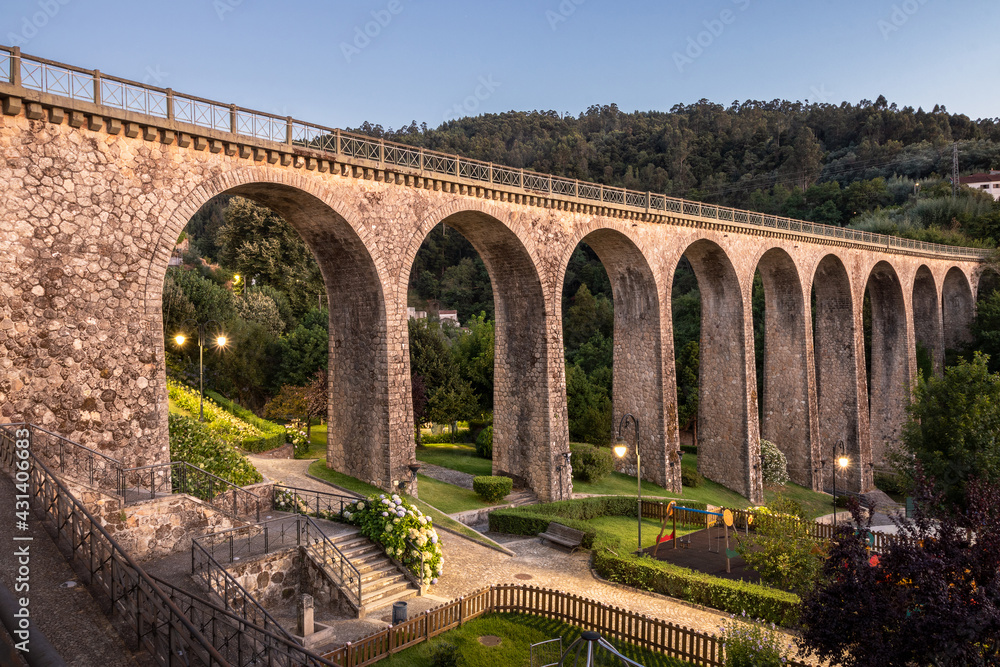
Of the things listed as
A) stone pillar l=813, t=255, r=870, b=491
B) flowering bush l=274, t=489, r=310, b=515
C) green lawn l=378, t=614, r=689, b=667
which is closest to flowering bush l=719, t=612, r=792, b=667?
green lawn l=378, t=614, r=689, b=667

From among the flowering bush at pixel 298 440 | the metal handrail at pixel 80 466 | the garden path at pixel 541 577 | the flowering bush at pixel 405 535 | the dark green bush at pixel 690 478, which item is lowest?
the dark green bush at pixel 690 478

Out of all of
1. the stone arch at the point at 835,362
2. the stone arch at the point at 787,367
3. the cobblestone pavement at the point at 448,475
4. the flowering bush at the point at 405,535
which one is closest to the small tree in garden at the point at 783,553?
the flowering bush at the point at 405,535

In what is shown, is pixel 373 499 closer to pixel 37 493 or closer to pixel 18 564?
pixel 37 493

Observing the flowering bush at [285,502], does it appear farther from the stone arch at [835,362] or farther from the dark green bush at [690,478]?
the stone arch at [835,362]

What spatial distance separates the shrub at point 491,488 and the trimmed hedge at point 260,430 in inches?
356

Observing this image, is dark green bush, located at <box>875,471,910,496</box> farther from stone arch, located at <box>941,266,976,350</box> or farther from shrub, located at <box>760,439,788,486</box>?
stone arch, located at <box>941,266,976,350</box>

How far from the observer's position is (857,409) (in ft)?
118

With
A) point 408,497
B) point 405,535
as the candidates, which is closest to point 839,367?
point 408,497

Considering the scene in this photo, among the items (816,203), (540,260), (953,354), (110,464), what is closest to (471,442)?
(540,260)

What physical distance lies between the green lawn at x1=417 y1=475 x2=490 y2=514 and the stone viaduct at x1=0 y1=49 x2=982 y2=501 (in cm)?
226

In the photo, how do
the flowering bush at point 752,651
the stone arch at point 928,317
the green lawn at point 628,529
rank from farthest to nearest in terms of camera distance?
the stone arch at point 928,317 < the green lawn at point 628,529 < the flowering bush at point 752,651

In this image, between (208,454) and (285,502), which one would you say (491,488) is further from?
(208,454)

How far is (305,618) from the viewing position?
11.6 metres

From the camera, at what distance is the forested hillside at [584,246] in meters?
33.1
